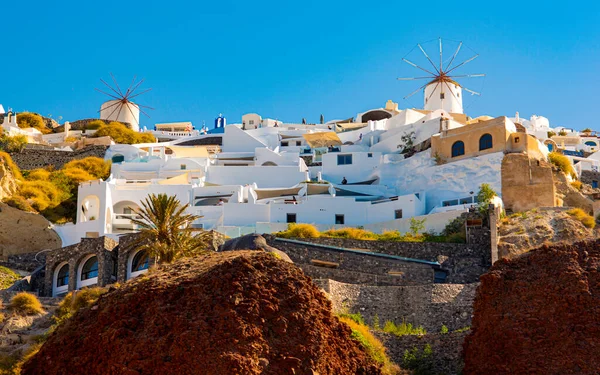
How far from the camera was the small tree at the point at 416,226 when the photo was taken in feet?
147

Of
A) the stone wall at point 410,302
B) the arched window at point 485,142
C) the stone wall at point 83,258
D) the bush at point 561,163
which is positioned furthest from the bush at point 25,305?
the bush at point 561,163

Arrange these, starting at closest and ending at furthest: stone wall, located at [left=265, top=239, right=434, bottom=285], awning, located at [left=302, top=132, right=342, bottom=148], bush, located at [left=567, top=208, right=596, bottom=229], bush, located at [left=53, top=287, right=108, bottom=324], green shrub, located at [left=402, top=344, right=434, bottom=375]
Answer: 1. green shrub, located at [left=402, top=344, right=434, bottom=375]
2. bush, located at [left=53, top=287, right=108, bottom=324]
3. stone wall, located at [left=265, top=239, right=434, bottom=285]
4. bush, located at [left=567, top=208, right=596, bottom=229]
5. awning, located at [left=302, top=132, right=342, bottom=148]

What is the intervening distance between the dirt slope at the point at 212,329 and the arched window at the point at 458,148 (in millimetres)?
32758

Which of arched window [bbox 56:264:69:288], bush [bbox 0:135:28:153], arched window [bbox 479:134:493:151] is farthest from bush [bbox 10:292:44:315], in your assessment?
bush [bbox 0:135:28:153]

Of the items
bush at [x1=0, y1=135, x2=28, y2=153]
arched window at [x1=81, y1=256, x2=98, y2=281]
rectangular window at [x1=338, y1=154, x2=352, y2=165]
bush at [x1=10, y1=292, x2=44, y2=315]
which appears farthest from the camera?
bush at [x1=0, y1=135, x2=28, y2=153]

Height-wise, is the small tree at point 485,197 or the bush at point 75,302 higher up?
the small tree at point 485,197

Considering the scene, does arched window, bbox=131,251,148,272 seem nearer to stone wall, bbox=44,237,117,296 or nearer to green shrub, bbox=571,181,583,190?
stone wall, bbox=44,237,117,296

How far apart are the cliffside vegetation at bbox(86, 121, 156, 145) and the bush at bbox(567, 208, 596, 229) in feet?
131

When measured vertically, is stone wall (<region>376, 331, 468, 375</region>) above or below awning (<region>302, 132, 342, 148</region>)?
below

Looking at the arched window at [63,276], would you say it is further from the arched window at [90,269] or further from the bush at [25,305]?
the bush at [25,305]

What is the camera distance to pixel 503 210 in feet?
146

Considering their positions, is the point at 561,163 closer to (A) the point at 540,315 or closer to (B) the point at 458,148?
(B) the point at 458,148

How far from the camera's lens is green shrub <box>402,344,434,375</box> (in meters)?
24.2

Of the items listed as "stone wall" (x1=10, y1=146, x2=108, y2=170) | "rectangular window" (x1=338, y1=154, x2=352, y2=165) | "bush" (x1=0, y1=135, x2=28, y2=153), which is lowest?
"rectangular window" (x1=338, y1=154, x2=352, y2=165)
